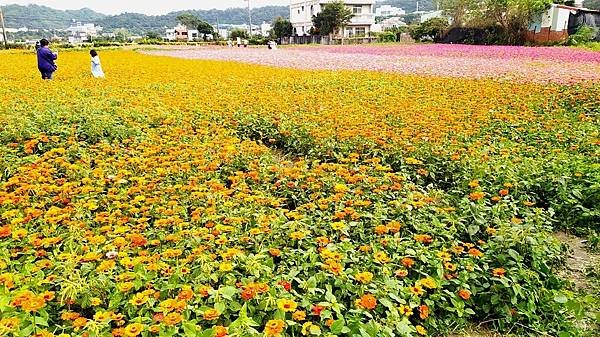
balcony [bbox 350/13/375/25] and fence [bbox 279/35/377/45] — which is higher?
balcony [bbox 350/13/375/25]

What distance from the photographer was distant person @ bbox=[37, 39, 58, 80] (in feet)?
39.9

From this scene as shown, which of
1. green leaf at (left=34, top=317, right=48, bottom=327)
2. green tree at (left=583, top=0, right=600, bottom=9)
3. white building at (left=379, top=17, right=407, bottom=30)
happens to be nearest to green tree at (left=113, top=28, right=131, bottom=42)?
white building at (left=379, top=17, right=407, bottom=30)

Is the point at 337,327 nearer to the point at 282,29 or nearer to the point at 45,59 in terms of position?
the point at 45,59

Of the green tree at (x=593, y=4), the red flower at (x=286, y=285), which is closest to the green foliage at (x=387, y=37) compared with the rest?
the green tree at (x=593, y=4)

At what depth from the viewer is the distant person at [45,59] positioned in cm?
1217

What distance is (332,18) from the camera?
4962 centimetres

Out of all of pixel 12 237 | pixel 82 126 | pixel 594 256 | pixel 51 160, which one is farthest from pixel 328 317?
pixel 82 126

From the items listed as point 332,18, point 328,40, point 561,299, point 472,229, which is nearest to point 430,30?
point 332,18

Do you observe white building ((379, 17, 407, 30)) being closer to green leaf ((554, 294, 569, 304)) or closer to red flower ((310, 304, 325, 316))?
green leaf ((554, 294, 569, 304))

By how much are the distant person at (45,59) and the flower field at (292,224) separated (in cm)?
572

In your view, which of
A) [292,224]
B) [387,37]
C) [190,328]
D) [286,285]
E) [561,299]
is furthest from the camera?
[387,37]

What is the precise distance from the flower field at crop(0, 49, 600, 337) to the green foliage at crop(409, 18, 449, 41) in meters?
36.5

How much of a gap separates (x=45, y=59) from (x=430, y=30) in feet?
119

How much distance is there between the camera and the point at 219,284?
107 inches
